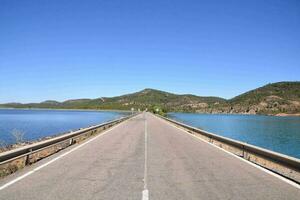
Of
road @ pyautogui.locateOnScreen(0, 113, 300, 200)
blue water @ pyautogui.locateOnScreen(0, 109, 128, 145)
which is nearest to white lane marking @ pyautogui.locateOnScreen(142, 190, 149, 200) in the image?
road @ pyautogui.locateOnScreen(0, 113, 300, 200)

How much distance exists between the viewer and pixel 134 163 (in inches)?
469

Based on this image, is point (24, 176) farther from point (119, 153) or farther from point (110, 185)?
point (119, 153)

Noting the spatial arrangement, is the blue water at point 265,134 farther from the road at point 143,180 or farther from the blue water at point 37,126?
the blue water at point 37,126

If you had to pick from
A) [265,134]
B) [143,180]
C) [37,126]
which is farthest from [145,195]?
[37,126]

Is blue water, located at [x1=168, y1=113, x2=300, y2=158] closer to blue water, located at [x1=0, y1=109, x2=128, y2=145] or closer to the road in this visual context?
the road

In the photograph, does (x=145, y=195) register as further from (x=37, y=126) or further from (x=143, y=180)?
(x=37, y=126)

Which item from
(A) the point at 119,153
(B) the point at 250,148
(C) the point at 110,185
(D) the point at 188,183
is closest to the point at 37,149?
(A) the point at 119,153

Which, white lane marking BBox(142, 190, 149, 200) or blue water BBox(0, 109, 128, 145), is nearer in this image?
white lane marking BBox(142, 190, 149, 200)

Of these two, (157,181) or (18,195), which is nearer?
(18,195)

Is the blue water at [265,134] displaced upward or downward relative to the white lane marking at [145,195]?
downward

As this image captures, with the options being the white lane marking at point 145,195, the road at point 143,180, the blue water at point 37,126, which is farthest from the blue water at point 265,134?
the blue water at point 37,126

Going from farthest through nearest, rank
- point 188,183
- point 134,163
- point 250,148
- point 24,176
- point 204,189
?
1. point 250,148
2. point 134,163
3. point 24,176
4. point 188,183
5. point 204,189

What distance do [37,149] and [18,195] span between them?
5988 mm

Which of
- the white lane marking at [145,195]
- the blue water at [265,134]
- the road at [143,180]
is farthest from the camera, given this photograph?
the blue water at [265,134]
